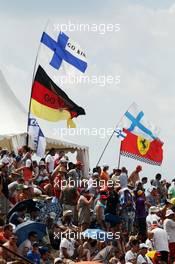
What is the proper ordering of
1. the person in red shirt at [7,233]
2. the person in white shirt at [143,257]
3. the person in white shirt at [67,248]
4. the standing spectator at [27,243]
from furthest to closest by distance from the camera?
the person in white shirt at [143,257], the person in white shirt at [67,248], the standing spectator at [27,243], the person in red shirt at [7,233]

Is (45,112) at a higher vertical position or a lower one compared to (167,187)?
higher

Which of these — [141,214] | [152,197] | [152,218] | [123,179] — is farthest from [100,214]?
[152,197]

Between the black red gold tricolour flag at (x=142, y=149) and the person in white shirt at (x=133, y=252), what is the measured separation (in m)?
10.6

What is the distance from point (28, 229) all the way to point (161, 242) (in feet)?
12.7

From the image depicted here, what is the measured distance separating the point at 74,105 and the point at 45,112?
43.8 inches

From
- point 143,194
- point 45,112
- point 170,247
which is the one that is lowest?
point 170,247

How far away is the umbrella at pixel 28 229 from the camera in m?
15.4

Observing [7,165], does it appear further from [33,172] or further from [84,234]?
[84,234]

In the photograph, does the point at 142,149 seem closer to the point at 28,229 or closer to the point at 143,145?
the point at 143,145

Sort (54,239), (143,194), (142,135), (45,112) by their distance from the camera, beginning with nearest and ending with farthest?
(54,239) → (143,194) → (45,112) → (142,135)

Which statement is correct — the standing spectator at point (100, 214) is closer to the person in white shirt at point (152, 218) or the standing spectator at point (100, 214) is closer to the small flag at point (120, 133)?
the person in white shirt at point (152, 218)

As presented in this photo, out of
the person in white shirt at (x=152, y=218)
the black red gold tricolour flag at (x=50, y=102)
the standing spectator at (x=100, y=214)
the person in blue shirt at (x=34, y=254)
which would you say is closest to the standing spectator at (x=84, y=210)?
the standing spectator at (x=100, y=214)

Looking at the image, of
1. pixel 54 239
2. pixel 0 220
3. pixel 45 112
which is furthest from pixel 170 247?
pixel 45 112

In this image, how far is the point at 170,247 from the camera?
755 inches
